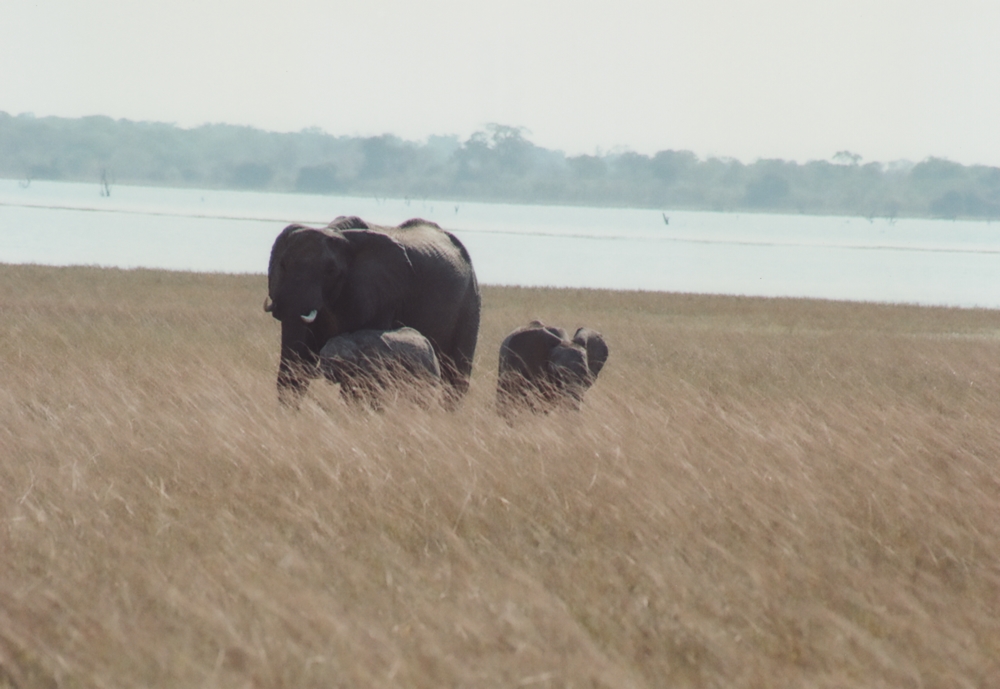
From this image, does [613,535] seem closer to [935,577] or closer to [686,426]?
[935,577]

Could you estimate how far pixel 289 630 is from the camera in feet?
15.5

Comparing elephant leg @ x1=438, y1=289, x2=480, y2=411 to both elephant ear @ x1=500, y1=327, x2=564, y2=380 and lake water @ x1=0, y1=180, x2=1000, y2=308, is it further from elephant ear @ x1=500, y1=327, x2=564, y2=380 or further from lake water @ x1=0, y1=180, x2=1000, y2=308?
lake water @ x1=0, y1=180, x2=1000, y2=308

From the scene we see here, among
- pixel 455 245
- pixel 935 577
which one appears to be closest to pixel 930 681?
pixel 935 577

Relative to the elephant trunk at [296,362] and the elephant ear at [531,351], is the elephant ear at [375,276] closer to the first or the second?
the elephant trunk at [296,362]

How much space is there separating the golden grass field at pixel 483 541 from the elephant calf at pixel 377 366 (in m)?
0.19

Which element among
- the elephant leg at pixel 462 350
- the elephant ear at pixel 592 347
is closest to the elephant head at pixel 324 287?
the elephant leg at pixel 462 350

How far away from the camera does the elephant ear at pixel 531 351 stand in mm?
9719

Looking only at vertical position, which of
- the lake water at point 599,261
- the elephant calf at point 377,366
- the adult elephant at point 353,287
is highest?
the adult elephant at point 353,287

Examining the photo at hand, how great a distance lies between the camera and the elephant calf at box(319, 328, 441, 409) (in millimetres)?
8688

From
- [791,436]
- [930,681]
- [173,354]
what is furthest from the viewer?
[173,354]

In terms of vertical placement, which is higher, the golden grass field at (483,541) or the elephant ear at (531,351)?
the elephant ear at (531,351)

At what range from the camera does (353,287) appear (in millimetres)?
9211

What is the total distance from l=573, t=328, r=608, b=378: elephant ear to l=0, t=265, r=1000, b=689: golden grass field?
296 mm

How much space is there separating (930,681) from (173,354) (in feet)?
35.5
